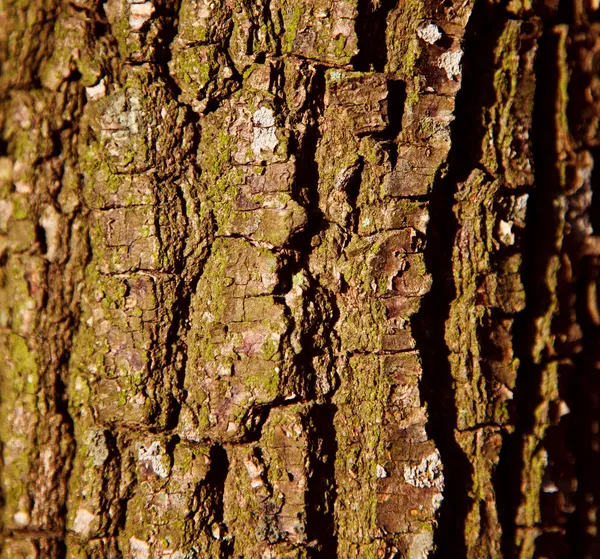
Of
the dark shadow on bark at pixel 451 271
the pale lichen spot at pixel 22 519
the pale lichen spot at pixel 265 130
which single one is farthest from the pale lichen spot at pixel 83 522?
the pale lichen spot at pixel 265 130

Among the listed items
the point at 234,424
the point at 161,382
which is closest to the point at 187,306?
the point at 161,382

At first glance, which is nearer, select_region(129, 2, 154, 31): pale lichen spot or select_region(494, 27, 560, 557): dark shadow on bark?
select_region(129, 2, 154, 31): pale lichen spot

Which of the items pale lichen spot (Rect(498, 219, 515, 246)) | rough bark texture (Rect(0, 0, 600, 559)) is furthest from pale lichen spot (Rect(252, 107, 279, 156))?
pale lichen spot (Rect(498, 219, 515, 246))

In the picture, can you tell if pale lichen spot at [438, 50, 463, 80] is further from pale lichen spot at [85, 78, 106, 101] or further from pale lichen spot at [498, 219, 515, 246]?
pale lichen spot at [85, 78, 106, 101]

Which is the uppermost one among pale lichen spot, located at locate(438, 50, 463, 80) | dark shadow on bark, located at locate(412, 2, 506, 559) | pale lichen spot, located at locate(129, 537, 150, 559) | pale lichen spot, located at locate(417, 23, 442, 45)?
pale lichen spot, located at locate(417, 23, 442, 45)

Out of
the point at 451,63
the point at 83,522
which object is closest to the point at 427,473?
the point at 83,522

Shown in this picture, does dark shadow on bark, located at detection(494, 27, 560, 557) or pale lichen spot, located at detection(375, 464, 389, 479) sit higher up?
dark shadow on bark, located at detection(494, 27, 560, 557)

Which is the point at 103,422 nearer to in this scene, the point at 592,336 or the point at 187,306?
the point at 187,306

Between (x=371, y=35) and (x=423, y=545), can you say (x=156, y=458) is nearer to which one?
(x=423, y=545)

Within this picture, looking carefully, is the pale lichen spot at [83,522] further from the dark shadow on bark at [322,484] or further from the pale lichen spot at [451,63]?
the pale lichen spot at [451,63]
